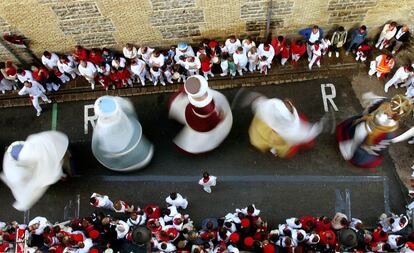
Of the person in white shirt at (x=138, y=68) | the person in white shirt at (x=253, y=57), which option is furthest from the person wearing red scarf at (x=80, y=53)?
the person in white shirt at (x=253, y=57)

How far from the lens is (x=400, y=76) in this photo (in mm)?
12375

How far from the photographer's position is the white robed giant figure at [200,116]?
10.1m

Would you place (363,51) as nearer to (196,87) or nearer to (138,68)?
(196,87)

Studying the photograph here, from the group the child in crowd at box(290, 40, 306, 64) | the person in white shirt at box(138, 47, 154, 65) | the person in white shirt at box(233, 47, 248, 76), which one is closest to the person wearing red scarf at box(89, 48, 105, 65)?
Result: the person in white shirt at box(138, 47, 154, 65)

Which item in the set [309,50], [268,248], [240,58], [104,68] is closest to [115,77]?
[104,68]

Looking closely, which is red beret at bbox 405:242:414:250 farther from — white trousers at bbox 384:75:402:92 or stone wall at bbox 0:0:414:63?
stone wall at bbox 0:0:414:63

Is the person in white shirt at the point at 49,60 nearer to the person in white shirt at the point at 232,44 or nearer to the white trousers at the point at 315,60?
the person in white shirt at the point at 232,44

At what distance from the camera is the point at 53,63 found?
13.3 metres

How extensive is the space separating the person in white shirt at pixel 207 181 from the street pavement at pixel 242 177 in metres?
0.27

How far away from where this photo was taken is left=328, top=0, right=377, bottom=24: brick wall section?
12109 millimetres

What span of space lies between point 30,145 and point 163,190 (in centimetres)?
350

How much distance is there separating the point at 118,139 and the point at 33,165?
6.47ft

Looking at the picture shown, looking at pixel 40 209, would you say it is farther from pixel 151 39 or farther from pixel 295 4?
pixel 295 4

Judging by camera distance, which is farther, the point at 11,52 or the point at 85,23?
the point at 11,52
